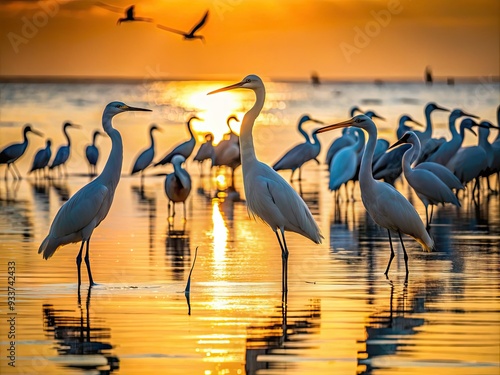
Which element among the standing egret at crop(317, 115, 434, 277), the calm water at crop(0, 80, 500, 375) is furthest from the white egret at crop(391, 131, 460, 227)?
the standing egret at crop(317, 115, 434, 277)

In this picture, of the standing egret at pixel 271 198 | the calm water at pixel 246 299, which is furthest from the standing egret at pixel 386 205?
the standing egret at pixel 271 198

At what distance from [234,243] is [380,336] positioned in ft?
17.1

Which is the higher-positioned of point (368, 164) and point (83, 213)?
point (368, 164)

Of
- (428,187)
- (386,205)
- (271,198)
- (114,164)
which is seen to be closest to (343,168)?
(428,187)

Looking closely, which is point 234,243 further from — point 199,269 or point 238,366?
point 238,366

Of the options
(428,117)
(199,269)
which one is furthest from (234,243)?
(428,117)

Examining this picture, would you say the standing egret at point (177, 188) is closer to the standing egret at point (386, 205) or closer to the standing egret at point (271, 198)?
the standing egret at point (386, 205)

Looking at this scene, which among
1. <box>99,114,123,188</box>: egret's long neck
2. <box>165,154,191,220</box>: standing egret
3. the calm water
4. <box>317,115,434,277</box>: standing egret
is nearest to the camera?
the calm water

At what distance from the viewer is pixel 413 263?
37.4 ft

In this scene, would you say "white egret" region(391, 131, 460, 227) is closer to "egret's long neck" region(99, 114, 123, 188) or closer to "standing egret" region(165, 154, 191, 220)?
"standing egret" region(165, 154, 191, 220)

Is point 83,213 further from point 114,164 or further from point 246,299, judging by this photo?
point 246,299

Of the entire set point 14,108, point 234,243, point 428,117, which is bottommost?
point 234,243

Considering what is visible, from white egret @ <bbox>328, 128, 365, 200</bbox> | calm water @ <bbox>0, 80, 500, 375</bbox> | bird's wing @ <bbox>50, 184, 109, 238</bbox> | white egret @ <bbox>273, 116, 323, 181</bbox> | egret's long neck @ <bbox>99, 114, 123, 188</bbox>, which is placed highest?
white egret @ <bbox>273, 116, 323, 181</bbox>

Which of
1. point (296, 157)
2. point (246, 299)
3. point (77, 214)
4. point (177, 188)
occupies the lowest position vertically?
point (246, 299)
